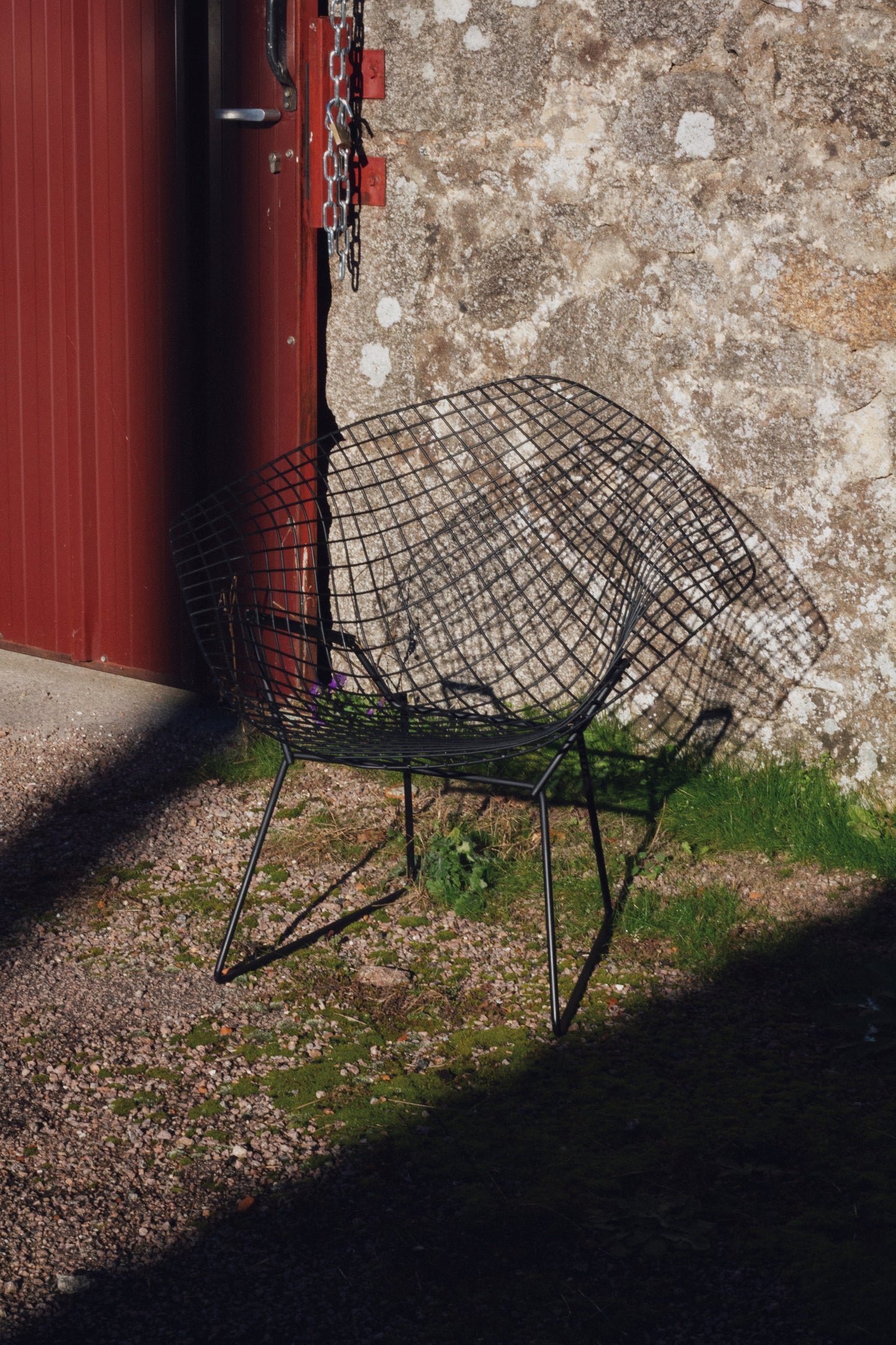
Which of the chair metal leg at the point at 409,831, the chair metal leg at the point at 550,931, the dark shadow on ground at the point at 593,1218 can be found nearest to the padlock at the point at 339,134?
the chair metal leg at the point at 409,831

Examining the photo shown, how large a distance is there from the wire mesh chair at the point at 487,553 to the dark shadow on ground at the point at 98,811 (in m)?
0.29

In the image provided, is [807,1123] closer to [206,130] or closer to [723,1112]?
[723,1112]

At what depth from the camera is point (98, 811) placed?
11.0ft

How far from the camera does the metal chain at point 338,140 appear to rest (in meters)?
3.39

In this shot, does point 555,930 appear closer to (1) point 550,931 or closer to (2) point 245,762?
(1) point 550,931

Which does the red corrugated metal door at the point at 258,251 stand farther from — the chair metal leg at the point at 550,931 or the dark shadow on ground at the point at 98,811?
the chair metal leg at the point at 550,931

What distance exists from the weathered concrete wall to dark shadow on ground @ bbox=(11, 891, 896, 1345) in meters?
1.05

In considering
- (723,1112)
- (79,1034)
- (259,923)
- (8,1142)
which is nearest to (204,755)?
(259,923)

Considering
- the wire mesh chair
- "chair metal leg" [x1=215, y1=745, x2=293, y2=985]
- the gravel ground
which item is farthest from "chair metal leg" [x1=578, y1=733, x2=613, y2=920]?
"chair metal leg" [x1=215, y1=745, x2=293, y2=985]

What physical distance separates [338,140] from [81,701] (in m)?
1.77

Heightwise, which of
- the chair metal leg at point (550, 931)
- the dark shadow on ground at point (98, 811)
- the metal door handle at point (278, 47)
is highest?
the metal door handle at point (278, 47)

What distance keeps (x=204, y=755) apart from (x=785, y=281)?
193 centimetres

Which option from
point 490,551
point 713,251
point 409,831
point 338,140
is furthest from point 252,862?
point 338,140

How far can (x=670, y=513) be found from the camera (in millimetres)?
3281
